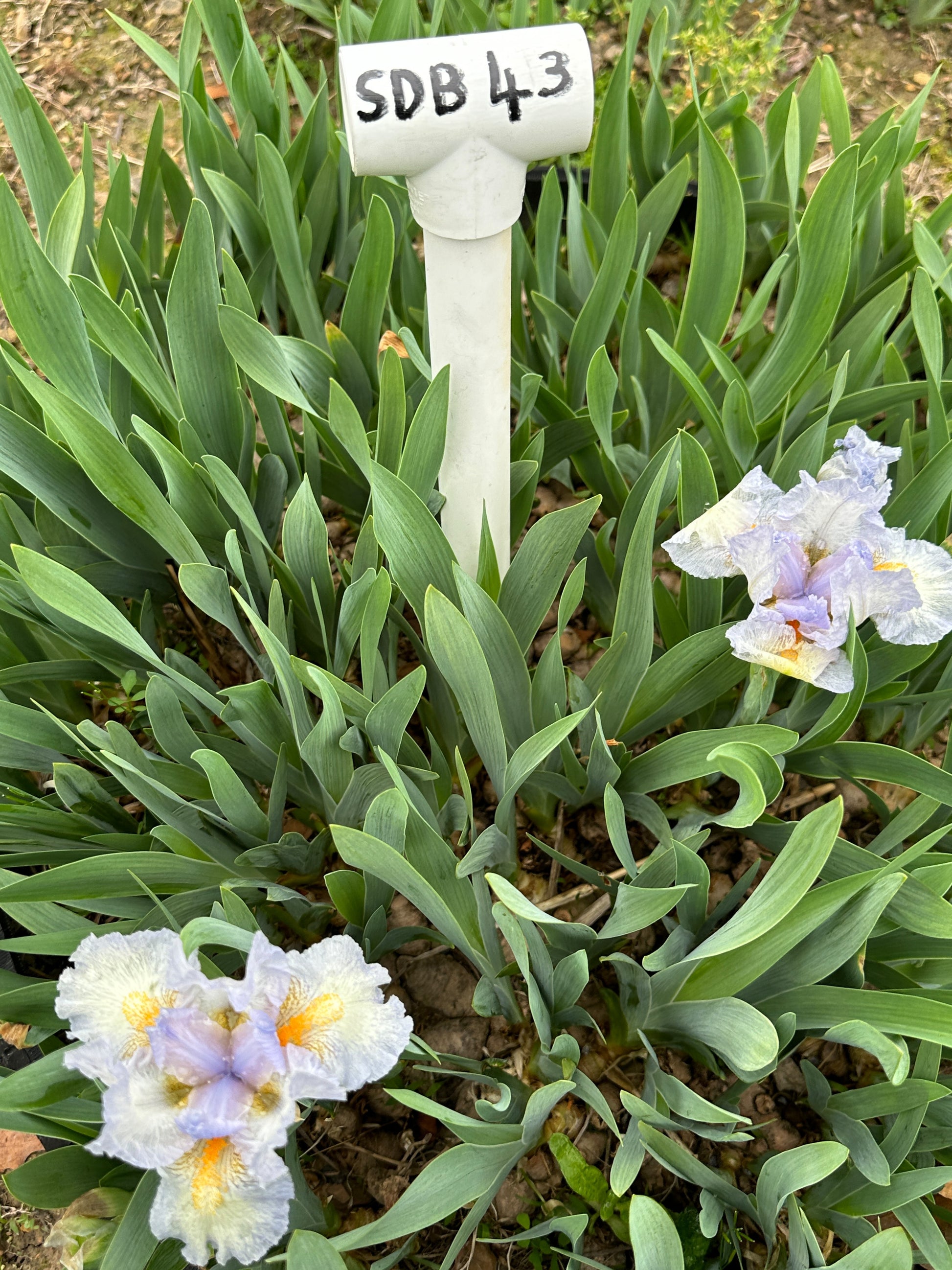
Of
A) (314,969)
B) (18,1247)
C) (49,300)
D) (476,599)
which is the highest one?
(49,300)

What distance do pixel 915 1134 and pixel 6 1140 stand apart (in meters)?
1.05

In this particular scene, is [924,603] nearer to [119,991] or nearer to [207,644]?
[119,991]

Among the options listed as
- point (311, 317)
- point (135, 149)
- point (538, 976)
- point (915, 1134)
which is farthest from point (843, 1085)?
point (135, 149)

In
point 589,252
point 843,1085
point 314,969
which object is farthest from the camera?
point 589,252

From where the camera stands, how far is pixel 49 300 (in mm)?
958

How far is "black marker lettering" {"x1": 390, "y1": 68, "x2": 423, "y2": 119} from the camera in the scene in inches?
29.7

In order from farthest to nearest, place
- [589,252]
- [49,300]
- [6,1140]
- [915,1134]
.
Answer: [589,252]
[6,1140]
[49,300]
[915,1134]

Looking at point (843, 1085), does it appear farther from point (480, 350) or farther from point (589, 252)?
point (589, 252)

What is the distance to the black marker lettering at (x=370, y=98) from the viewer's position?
0.75 meters

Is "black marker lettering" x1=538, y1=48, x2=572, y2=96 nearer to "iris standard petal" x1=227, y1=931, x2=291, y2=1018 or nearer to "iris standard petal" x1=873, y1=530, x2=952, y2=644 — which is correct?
"iris standard petal" x1=873, y1=530, x2=952, y2=644

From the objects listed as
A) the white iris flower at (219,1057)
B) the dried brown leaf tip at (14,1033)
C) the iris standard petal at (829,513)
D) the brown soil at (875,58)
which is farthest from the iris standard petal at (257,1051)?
the brown soil at (875,58)

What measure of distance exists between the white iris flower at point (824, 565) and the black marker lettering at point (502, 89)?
1.20ft

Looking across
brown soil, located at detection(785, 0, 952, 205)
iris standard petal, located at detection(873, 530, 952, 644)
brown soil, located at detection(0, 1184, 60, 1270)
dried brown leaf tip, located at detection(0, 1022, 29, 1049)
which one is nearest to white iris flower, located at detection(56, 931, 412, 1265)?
dried brown leaf tip, located at detection(0, 1022, 29, 1049)

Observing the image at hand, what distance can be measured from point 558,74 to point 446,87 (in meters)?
0.09
